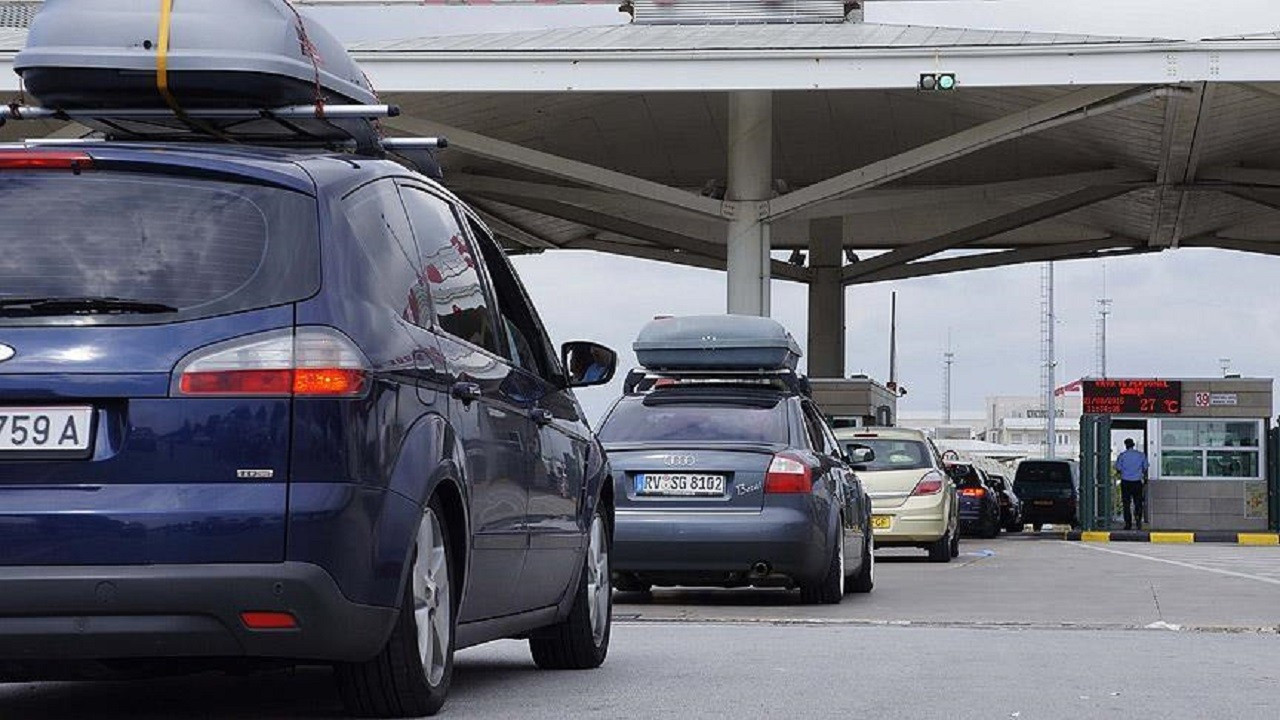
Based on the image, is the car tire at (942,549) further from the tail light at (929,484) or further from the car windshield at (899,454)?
the car windshield at (899,454)

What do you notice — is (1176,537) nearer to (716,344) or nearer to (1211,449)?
(1211,449)

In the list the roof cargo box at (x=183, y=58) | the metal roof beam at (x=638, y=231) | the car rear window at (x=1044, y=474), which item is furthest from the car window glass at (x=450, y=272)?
the metal roof beam at (x=638, y=231)

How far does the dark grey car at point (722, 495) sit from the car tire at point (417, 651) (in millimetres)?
7372

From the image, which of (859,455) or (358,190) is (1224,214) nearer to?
(859,455)

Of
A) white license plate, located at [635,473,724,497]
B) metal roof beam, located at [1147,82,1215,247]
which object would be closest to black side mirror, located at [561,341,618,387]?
white license plate, located at [635,473,724,497]

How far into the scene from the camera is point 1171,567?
963 inches

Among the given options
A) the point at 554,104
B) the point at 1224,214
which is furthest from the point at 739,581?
the point at 1224,214

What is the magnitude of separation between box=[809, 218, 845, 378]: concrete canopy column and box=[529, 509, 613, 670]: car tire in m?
52.4

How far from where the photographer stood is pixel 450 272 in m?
7.58

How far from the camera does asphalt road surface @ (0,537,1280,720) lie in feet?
24.6

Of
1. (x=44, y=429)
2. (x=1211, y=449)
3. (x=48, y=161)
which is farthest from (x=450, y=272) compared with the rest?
(x=1211, y=449)

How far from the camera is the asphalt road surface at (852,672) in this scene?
7.51 m

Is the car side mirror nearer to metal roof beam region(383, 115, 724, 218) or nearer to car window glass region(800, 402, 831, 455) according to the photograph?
car window glass region(800, 402, 831, 455)

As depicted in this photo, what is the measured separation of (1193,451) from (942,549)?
71.0ft
